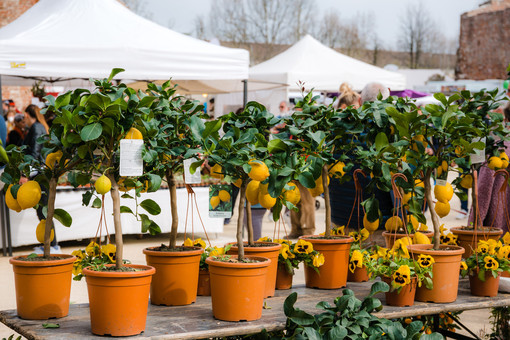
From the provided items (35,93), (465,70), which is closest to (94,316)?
(35,93)

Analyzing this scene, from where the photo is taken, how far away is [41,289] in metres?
2.16

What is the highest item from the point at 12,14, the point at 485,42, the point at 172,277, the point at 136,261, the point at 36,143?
the point at 485,42

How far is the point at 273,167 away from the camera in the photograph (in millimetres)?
2137

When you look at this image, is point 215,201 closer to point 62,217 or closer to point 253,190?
point 253,190

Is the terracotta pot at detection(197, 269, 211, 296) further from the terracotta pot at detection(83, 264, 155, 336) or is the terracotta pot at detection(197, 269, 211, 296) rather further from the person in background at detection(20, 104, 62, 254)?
the person in background at detection(20, 104, 62, 254)

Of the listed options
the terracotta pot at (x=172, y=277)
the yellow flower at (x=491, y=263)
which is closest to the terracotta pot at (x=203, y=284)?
the terracotta pot at (x=172, y=277)

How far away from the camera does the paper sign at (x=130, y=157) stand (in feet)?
6.63

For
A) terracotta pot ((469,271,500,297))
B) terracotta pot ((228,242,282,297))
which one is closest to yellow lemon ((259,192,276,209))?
terracotta pot ((228,242,282,297))

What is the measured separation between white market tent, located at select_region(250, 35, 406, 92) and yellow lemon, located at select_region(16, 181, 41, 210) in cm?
778

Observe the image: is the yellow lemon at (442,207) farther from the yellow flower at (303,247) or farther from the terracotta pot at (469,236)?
the yellow flower at (303,247)

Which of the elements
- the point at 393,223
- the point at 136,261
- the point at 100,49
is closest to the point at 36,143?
the point at 100,49

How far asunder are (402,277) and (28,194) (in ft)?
4.41

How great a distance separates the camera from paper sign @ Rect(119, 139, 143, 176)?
2.02 m

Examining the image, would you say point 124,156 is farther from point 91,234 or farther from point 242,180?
point 91,234
